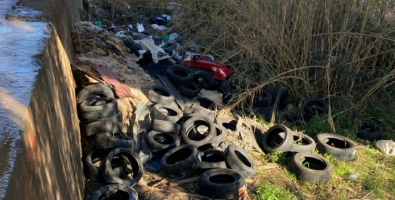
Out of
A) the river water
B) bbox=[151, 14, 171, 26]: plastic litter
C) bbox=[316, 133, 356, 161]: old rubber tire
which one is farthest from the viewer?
bbox=[151, 14, 171, 26]: plastic litter

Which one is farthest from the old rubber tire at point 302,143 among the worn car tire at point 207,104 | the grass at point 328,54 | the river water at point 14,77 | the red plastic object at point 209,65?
the river water at point 14,77

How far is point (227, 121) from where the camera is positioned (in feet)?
20.7

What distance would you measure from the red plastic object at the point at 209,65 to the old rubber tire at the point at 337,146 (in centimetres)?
197

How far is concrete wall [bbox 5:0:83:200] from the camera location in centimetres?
213

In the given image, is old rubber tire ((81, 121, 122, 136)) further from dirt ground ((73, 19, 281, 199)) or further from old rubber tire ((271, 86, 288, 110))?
old rubber tire ((271, 86, 288, 110))

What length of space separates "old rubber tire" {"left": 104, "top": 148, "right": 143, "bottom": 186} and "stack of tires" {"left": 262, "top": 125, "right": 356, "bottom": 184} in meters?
1.82

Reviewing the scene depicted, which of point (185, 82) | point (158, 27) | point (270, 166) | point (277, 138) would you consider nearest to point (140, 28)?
point (158, 27)

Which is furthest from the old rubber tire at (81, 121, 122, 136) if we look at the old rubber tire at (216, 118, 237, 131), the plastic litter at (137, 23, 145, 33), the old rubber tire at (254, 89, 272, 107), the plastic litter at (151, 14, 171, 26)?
the plastic litter at (151, 14, 171, 26)

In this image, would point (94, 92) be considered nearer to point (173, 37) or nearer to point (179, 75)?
point (179, 75)

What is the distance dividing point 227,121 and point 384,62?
2.84 meters

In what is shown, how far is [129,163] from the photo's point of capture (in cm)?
493

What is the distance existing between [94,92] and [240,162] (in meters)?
1.92

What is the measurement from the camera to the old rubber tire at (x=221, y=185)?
15.4ft

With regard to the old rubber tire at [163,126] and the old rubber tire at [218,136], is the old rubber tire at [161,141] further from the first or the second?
the old rubber tire at [218,136]
